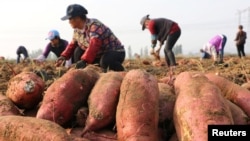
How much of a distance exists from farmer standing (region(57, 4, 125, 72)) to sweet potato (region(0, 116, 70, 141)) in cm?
273

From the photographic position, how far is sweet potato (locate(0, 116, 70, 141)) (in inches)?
101

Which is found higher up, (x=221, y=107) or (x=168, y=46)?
(x=221, y=107)

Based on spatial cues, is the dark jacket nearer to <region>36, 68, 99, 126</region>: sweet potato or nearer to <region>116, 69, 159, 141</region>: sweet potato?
<region>36, 68, 99, 126</region>: sweet potato

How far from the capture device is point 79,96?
336 cm

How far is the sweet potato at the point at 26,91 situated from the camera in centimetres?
348

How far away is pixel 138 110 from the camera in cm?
282

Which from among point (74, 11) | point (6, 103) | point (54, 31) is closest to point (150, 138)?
point (6, 103)

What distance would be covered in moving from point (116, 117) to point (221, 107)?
2.46 feet

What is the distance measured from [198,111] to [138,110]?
1.39 ft

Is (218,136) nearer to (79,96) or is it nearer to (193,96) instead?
(193,96)

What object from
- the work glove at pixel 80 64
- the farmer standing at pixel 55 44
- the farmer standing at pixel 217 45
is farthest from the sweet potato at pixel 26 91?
the farmer standing at pixel 217 45

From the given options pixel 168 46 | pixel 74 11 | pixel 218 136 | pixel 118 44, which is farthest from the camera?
pixel 168 46

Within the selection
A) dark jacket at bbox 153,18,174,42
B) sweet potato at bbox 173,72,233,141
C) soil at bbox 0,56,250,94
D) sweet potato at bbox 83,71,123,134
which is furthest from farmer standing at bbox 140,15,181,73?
sweet potato at bbox 173,72,233,141

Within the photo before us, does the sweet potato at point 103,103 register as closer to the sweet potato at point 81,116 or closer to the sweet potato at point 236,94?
the sweet potato at point 81,116
